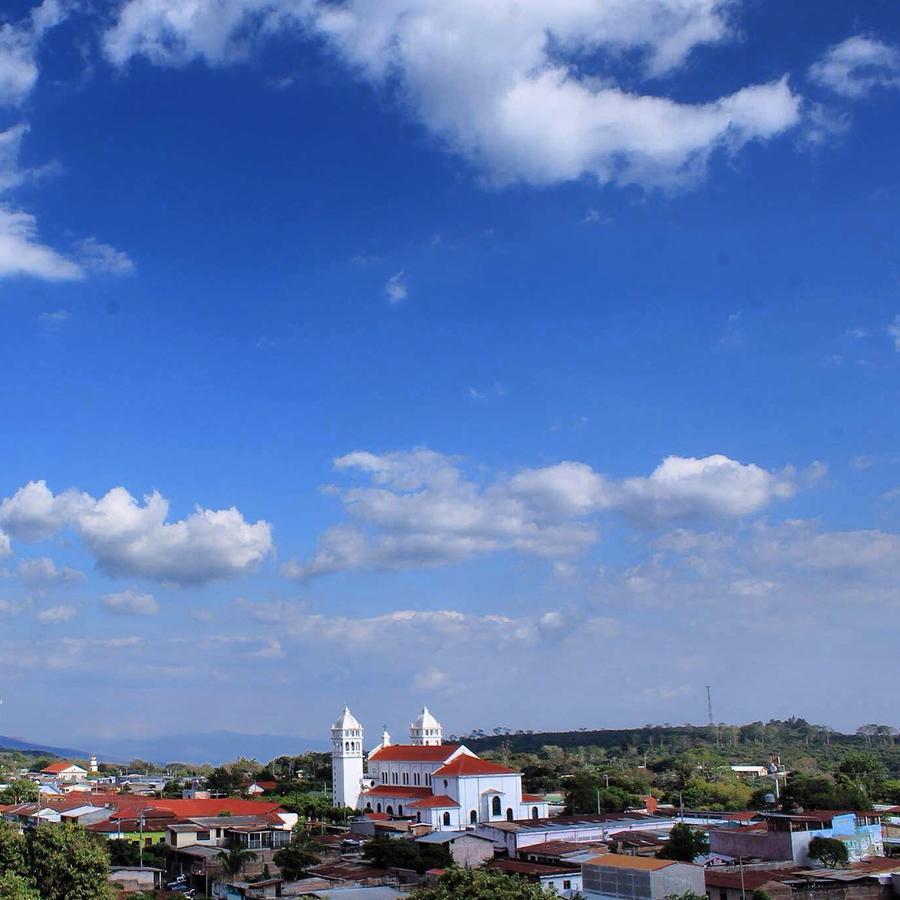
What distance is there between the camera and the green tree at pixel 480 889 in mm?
28344

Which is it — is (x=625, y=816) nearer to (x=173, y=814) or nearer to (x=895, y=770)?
(x=173, y=814)

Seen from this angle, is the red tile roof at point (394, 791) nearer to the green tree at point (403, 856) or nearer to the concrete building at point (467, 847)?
the concrete building at point (467, 847)

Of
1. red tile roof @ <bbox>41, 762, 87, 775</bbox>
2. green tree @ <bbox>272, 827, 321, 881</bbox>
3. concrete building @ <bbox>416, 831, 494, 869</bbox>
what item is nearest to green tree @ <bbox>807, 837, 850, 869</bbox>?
concrete building @ <bbox>416, 831, 494, 869</bbox>

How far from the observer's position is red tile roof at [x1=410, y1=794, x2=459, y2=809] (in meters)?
71.4

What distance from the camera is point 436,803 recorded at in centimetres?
7162

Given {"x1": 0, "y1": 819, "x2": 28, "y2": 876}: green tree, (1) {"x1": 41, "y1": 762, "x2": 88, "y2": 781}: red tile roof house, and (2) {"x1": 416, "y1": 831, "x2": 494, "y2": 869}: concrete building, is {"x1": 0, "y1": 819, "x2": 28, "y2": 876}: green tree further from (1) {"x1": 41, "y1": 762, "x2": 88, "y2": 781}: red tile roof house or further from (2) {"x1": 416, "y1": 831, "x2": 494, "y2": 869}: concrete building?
→ (1) {"x1": 41, "y1": 762, "x2": 88, "y2": 781}: red tile roof house

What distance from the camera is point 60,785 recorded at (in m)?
108

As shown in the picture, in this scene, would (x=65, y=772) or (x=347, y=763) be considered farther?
(x=65, y=772)

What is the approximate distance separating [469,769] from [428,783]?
21.2ft

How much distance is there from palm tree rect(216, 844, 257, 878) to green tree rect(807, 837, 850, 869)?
28537 millimetres

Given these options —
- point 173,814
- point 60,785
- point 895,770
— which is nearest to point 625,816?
point 173,814

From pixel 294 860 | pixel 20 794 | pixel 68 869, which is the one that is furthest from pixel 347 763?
pixel 68 869

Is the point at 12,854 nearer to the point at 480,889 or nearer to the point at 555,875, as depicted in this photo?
the point at 480,889

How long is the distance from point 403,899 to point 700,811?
140 feet
